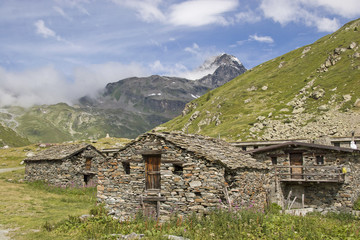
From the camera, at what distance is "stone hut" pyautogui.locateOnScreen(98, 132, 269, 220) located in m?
16.5

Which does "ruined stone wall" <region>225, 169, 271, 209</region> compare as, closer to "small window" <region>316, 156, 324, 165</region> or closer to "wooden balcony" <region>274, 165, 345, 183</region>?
"wooden balcony" <region>274, 165, 345, 183</region>

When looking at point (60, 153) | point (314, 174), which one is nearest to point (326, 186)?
point (314, 174)

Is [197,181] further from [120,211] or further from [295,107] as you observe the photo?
[295,107]

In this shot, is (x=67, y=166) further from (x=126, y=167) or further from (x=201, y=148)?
(x=201, y=148)

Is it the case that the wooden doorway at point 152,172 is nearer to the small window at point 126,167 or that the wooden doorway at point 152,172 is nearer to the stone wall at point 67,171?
the small window at point 126,167

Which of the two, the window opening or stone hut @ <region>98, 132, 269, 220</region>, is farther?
the window opening

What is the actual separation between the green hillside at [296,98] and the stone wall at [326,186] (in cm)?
4927

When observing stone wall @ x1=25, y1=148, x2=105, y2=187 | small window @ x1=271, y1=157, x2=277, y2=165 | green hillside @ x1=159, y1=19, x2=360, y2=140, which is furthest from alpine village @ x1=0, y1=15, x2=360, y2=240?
green hillside @ x1=159, y1=19, x2=360, y2=140

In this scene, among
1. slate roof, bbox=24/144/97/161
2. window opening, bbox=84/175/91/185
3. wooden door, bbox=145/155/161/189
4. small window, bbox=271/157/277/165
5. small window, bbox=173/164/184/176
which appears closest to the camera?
small window, bbox=173/164/184/176

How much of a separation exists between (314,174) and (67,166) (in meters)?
27.6

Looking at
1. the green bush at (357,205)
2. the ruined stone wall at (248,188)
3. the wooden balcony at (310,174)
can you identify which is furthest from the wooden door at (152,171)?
the green bush at (357,205)

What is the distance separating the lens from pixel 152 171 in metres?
18.8

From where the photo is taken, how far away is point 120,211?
19609 millimetres

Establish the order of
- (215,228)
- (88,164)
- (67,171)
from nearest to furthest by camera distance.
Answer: (215,228) → (67,171) → (88,164)
